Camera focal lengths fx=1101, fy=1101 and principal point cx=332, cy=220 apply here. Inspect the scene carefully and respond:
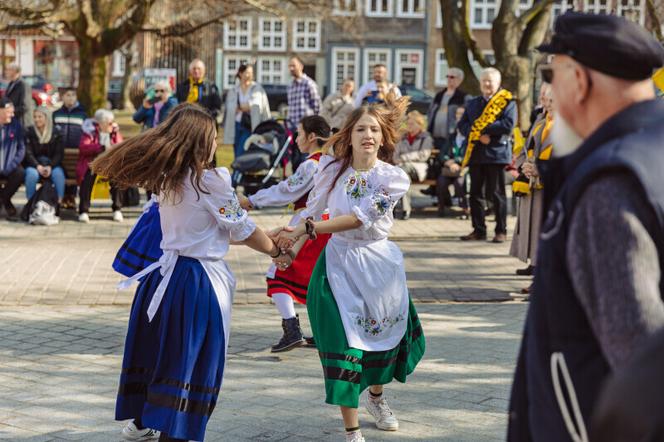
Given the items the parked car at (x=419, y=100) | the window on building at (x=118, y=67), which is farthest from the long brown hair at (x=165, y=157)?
the window on building at (x=118, y=67)

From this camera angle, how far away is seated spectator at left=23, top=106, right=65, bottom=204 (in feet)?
45.6

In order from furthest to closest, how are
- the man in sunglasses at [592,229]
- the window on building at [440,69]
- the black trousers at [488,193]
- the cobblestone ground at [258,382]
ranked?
the window on building at [440,69] < the black trousers at [488,193] < the cobblestone ground at [258,382] < the man in sunglasses at [592,229]

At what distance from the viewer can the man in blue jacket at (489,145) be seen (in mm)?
12352

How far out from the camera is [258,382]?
6.80 metres

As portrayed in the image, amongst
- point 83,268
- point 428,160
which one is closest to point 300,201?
point 83,268

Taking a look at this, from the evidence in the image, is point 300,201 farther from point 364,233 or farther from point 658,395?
point 658,395

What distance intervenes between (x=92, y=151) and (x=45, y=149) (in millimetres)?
624

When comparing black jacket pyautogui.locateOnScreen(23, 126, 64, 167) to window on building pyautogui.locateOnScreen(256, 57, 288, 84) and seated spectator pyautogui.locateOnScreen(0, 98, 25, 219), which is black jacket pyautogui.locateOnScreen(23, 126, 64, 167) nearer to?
seated spectator pyautogui.locateOnScreen(0, 98, 25, 219)

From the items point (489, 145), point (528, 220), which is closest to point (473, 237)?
point (489, 145)

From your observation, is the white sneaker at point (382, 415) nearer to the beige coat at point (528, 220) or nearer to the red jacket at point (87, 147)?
the beige coat at point (528, 220)

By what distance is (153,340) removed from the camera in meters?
5.18

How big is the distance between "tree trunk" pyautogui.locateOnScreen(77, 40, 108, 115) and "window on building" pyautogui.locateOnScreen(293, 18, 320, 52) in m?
36.6

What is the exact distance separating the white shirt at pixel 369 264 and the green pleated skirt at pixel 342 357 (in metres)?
0.04

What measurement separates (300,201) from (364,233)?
2076mm
